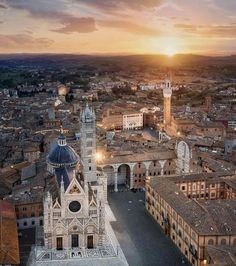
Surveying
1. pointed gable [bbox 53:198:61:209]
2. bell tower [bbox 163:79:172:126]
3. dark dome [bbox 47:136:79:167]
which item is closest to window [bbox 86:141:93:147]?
dark dome [bbox 47:136:79:167]

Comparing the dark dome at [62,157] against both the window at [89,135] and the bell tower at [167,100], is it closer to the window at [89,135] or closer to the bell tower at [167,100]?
the window at [89,135]

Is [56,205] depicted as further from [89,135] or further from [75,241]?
[89,135]

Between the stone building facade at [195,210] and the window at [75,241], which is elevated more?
the stone building facade at [195,210]

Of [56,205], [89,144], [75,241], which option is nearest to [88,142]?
[89,144]

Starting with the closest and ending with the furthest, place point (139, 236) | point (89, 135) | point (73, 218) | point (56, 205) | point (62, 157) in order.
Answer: point (56, 205) < point (73, 218) < point (139, 236) < point (62, 157) < point (89, 135)

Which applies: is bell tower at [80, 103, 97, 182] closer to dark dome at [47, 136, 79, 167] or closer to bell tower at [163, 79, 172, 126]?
dark dome at [47, 136, 79, 167]

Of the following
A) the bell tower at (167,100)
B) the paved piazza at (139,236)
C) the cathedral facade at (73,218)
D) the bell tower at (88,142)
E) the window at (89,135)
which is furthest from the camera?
the bell tower at (167,100)

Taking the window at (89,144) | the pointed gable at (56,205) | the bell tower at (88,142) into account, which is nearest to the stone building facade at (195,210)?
the bell tower at (88,142)

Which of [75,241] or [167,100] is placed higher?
[167,100]
